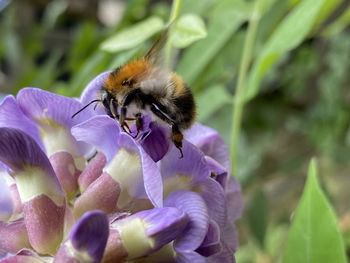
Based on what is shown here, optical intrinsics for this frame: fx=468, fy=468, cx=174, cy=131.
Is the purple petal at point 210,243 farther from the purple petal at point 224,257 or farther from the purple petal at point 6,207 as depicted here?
the purple petal at point 6,207

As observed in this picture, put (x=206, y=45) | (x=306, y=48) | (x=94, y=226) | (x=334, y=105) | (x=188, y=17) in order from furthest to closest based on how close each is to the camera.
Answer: (x=306, y=48), (x=334, y=105), (x=206, y=45), (x=188, y=17), (x=94, y=226)

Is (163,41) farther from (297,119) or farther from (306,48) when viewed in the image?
(306,48)

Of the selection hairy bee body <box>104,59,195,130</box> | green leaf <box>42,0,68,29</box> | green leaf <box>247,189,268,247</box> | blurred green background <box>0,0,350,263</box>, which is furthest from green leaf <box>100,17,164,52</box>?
green leaf <box>42,0,68,29</box>

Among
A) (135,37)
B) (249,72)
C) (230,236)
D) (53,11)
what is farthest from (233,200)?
(53,11)

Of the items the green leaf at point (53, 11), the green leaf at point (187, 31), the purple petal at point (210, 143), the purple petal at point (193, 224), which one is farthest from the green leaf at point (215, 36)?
the green leaf at point (53, 11)

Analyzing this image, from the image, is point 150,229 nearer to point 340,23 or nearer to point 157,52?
point 157,52

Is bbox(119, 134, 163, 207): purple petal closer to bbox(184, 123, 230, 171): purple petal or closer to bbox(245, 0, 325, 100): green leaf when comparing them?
bbox(184, 123, 230, 171): purple petal

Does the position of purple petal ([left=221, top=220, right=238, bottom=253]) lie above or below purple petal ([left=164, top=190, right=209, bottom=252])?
below

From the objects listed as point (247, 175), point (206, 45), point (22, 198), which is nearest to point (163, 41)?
point (22, 198)
